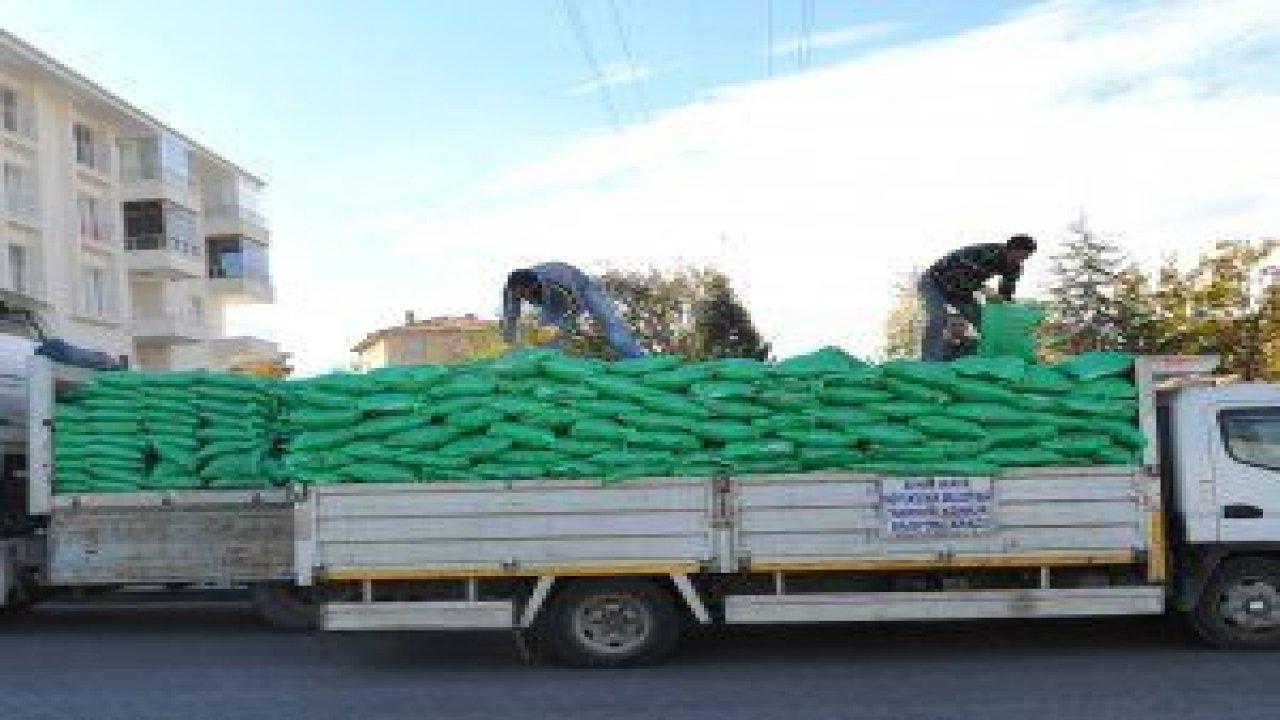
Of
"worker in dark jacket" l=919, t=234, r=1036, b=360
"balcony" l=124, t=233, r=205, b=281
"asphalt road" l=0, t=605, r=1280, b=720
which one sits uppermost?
"balcony" l=124, t=233, r=205, b=281

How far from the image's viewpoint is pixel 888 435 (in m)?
10.7

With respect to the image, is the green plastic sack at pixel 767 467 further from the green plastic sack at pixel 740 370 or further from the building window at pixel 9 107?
the building window at pixel 9 107

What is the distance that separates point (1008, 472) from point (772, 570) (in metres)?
1.67

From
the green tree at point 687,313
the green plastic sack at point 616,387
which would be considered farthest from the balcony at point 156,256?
the green plastic sack at point 616,387

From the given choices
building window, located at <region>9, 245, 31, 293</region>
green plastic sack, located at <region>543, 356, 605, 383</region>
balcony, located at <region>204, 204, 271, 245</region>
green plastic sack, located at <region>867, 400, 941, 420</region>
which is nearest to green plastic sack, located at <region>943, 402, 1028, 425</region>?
green plastic sack, located at <region>867, 400, 941, 420</region>

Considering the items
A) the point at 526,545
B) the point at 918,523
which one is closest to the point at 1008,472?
the point at 918,523

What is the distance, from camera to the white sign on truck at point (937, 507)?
10.6m

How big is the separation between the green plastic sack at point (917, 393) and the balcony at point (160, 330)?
50.2 metres

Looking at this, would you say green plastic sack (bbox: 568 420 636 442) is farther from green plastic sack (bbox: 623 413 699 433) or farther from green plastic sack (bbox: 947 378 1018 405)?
green plastic sack (bbox: 947 378 1018 405)

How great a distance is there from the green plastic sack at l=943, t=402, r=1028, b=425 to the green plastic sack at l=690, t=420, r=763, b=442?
1281 mm

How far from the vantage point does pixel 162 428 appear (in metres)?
13.4

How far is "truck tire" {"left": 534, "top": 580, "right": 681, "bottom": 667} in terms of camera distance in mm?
10750

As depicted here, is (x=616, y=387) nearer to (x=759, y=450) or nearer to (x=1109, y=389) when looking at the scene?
(x=759, y=450)

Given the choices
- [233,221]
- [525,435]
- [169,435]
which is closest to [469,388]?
[525,435]
